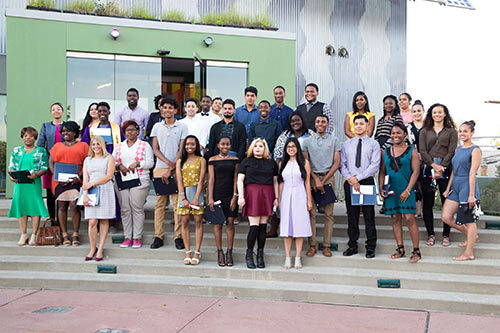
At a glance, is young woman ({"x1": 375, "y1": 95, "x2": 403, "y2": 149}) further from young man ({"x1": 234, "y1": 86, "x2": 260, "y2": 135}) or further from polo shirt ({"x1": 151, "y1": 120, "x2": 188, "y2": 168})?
polo shirt ({"x1": 151, "y1": 120, "x2": 188, "y2": 168})

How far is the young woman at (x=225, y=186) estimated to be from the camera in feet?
23.0

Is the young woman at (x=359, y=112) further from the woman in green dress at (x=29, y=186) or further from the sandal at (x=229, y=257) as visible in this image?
the woman in green dress at (x=29, y=186)

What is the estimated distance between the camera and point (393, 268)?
679 cm

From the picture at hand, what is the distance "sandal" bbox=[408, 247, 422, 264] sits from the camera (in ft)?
22.1

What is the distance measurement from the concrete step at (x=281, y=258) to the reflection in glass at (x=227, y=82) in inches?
243

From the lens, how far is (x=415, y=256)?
22.2ft

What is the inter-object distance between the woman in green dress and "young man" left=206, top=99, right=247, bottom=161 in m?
2.72

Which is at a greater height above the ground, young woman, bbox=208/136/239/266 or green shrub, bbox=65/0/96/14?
green shrub, bbox=65/0/96/14

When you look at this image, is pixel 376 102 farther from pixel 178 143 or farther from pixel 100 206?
pixel 100 206

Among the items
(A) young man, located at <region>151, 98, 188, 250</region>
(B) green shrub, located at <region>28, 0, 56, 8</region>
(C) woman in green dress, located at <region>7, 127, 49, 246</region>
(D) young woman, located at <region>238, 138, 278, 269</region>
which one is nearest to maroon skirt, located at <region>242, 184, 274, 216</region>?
(D) young woman, located at <region>238, 138, 278, 269</region>

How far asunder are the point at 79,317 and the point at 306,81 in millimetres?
11361

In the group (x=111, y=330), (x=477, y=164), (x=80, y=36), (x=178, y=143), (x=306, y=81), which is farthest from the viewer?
(x=306, y=81)

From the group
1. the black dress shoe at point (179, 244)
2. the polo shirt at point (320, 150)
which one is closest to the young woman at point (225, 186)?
the black dress shoe at point (179, 244)

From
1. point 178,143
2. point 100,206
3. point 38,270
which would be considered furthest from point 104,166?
point 38,270
